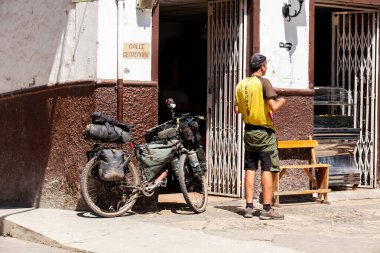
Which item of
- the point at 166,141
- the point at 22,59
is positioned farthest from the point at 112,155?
the point at 22,59

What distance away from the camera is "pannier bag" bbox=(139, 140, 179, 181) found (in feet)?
32.2

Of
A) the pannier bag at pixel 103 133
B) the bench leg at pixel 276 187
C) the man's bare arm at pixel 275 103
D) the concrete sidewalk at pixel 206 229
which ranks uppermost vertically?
the man's bare arm at pixel 275 103

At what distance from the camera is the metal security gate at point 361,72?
503 inches

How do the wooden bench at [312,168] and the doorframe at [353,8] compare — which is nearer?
the wooden bench at [312,168]

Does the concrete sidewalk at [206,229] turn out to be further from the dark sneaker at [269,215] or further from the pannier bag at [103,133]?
the pannier bag at [103,133]

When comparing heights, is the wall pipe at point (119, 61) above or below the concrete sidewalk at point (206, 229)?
above

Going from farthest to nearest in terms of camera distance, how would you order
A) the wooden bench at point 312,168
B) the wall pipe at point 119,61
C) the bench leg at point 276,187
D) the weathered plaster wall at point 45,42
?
1. the wooden bench at point 312,168
2. the bench leg at point 276,187
3. the weathered plaster wall at point 45,42
4. the wall pipe at point 119,61

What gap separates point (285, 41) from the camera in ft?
37.6

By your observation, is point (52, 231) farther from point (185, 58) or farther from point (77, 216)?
point (185, 58)

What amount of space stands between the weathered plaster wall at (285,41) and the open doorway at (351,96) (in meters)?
1.05

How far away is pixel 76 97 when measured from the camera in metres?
10.5

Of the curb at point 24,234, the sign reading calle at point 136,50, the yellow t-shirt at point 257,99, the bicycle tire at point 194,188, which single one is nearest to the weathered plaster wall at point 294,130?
the bicycle tire at point 194,188

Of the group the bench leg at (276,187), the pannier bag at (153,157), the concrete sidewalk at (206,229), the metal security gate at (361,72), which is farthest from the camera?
the metal security gate at (361,72)

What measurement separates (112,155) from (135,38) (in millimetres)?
1697
